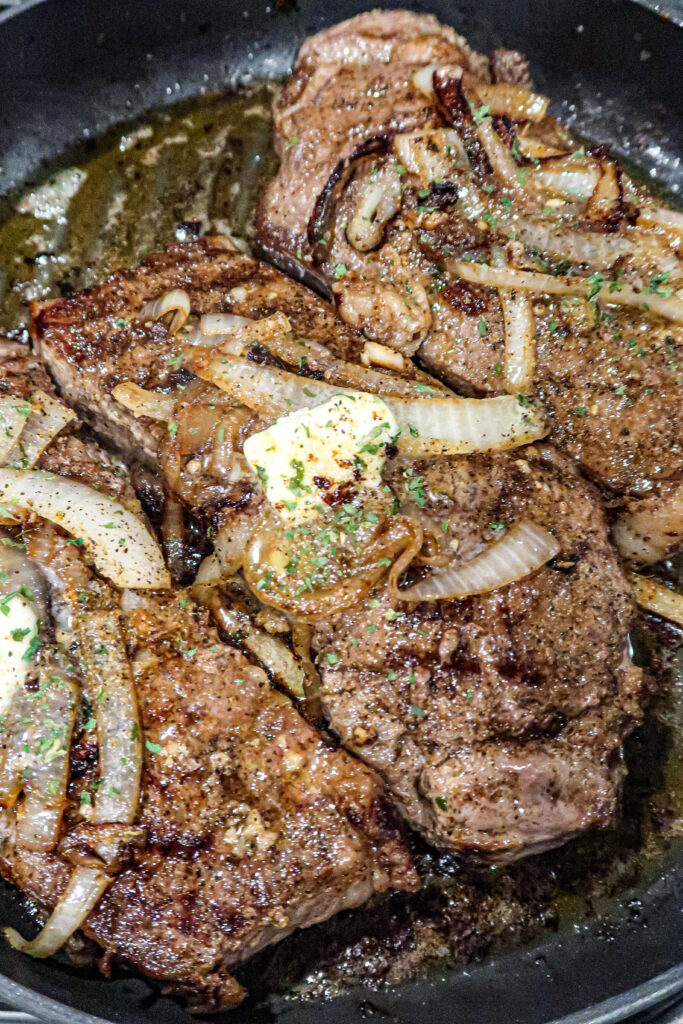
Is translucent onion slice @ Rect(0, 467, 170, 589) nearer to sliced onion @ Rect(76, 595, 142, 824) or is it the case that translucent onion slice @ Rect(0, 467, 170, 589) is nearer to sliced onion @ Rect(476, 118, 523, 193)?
sliced onion @ Rect(76, 595, 142, 824)

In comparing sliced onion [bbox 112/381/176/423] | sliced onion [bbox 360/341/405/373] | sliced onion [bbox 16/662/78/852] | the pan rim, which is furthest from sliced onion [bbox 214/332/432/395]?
the pan rim

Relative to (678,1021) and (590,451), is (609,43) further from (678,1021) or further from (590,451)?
(678,1021)

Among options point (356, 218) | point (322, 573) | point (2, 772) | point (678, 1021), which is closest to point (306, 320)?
point (356, 218)

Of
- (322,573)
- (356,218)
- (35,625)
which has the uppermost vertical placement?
(356,218)

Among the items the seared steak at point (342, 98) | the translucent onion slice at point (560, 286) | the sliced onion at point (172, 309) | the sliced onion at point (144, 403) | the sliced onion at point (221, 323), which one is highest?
the seared steak at point (342, 98)

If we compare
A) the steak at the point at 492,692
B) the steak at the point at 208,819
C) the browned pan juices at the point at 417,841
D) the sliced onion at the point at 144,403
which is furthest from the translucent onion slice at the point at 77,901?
the sliced onion at the point at 144,403

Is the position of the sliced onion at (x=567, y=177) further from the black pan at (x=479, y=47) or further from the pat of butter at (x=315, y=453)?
the pat of butter at (x=315, y=453)
